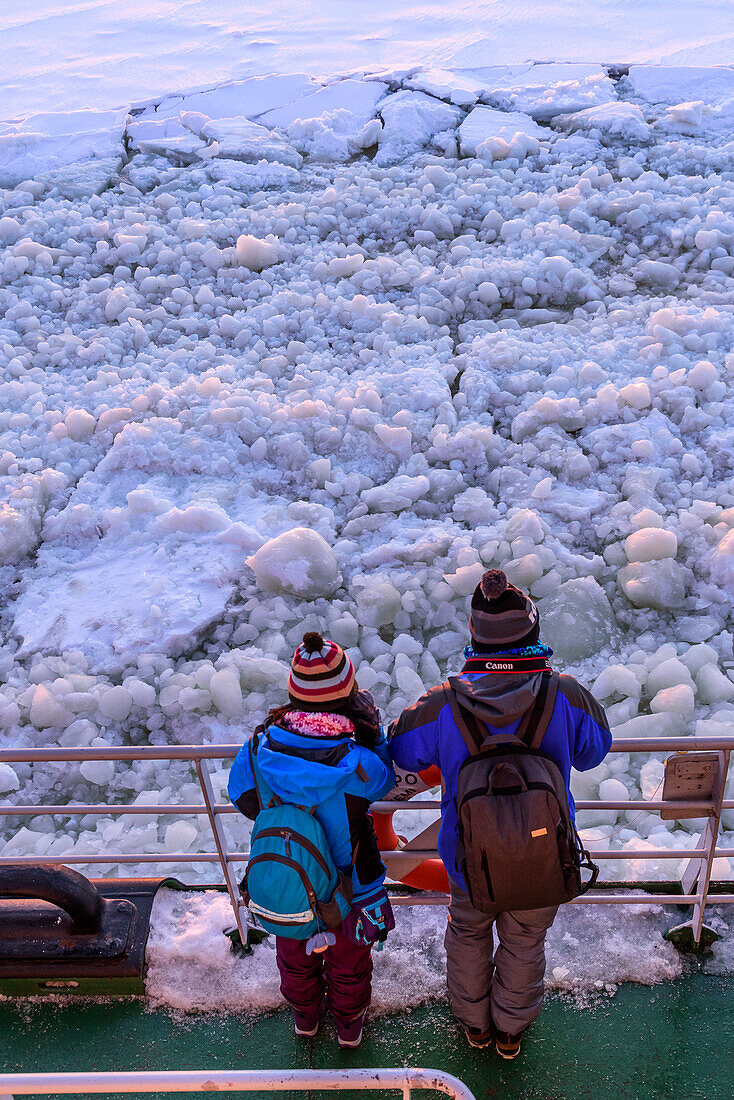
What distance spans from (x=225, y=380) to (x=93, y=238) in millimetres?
2221

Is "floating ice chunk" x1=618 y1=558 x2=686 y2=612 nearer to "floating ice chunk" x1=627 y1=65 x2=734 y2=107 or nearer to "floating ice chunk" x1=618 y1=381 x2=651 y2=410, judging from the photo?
"floating ice chunk" x1=618 y1=381 x2=651 y2=410

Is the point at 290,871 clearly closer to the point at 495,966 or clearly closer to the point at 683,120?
the point at 495,966

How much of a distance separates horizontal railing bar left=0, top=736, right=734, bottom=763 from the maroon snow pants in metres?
0.45

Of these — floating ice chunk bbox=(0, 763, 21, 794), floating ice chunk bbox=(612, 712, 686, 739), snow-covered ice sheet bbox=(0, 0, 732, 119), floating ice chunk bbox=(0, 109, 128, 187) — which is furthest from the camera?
snow-covered ice sheet bbox=(0, 0, 732, 119)

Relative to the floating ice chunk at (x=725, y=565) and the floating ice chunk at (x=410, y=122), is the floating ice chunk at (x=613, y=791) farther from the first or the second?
the floating ice chunk at (x=410, y=122)

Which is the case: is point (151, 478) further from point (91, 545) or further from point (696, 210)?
point (696, 210)

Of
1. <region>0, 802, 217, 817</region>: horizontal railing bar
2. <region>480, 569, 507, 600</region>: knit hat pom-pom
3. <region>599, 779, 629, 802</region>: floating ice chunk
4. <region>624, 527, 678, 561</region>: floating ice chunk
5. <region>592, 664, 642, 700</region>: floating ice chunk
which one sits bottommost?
<region>599, 779, 629, 802</region>: floating ice chunk

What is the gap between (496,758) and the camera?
1801 millimetres

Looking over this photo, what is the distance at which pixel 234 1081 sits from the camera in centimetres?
147

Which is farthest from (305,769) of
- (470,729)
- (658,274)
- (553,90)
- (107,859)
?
(553,90)

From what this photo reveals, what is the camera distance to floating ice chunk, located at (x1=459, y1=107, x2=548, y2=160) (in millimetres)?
6902

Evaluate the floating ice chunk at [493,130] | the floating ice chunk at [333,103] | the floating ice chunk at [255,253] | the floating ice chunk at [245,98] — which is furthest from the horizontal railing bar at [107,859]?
the floating ice chunk at [245,98]

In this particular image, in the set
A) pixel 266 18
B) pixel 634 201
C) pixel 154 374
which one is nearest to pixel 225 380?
pixel 154 374

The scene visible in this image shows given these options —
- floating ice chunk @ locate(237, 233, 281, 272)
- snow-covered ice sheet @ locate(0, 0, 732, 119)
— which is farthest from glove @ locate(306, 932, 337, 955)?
snow-covered ice sheet @ locate(0, 0, 732, 119)
